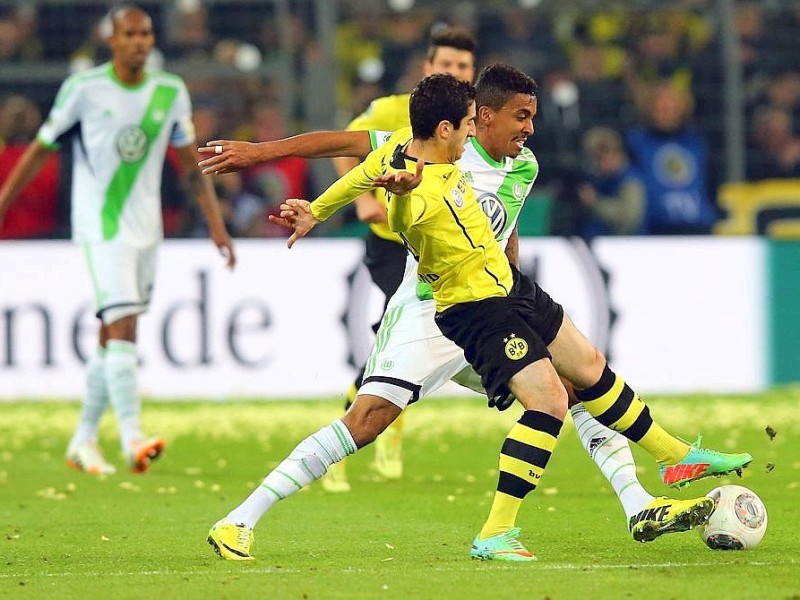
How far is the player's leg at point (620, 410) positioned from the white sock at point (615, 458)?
0.07 metres

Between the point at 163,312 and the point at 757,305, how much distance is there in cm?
506

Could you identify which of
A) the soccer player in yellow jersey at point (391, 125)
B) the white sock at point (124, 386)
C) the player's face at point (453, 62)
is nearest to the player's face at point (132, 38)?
the soccer player in yellow jersey at point (391, 125)

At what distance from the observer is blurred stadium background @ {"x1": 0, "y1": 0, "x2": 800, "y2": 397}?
14438 mm

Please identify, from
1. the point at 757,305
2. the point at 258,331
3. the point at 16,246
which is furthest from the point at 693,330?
the point at 16,246

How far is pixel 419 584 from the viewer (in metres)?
5.73

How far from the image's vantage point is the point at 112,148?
992cm

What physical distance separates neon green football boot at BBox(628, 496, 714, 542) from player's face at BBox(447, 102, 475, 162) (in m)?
1.52

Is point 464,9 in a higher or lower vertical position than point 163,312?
higher

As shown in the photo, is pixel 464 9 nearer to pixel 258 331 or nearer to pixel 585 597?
pixel 258 331

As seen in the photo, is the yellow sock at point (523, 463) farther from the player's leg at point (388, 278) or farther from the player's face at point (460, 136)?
the player's leg at point (388, 278)

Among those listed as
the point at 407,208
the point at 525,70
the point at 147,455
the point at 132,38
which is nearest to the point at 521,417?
the point at 407,208

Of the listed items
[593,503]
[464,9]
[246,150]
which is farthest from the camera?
[464,9]

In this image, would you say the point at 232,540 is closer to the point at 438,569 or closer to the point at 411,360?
the point at 438,569

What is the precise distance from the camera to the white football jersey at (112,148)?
986 centimetres
